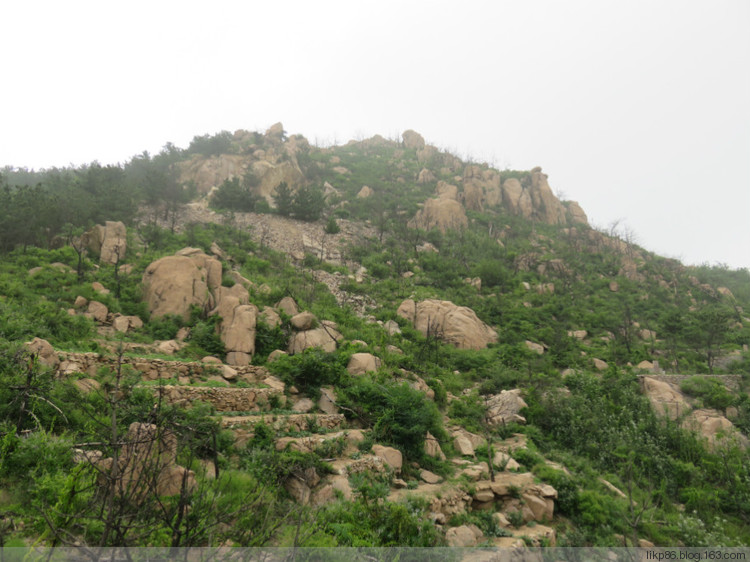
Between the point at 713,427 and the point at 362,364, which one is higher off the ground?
the point at 362,364

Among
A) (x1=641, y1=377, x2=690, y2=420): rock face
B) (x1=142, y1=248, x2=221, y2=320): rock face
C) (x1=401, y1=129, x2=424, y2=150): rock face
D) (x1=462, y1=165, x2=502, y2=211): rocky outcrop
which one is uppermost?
(x1=401, y1=129, x2=424, y2=150): rock face

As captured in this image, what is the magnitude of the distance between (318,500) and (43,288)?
13991 mm

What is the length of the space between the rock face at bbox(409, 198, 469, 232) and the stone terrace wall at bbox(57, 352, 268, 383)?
26999 millimetres

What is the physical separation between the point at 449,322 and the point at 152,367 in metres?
14.9

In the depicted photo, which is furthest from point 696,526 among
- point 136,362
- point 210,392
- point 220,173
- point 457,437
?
point 220,173

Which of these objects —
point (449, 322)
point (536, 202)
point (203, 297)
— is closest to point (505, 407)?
point (449, 322)

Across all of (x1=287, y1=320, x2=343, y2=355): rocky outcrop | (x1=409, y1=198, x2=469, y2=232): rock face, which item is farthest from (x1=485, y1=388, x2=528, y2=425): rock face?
(x1=409, y1=198, x2=469, y2=232): rock face

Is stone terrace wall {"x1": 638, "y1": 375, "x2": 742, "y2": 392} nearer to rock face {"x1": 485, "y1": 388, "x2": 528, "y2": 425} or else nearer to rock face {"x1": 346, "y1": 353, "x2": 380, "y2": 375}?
rock face {"x1": 485, "y1": 388, "x2": 528, "y2": 425}

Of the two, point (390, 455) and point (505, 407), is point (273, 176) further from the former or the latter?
point (390, 455)

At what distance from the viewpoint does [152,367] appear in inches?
418

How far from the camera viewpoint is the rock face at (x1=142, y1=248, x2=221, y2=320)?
1548 cm

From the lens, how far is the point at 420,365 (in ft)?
54.9

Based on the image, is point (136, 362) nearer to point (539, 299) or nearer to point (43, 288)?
point (43, 288)

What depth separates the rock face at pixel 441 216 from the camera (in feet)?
122
